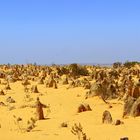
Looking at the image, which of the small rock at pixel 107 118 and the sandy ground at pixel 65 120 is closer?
the sandy ground at pixel 65 120

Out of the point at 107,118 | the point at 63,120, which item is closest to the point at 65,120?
the point at 63,120

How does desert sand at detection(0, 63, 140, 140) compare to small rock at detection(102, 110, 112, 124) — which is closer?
desert sand at detection(0, 63, 140, 140)

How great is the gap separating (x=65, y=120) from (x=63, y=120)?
88mm

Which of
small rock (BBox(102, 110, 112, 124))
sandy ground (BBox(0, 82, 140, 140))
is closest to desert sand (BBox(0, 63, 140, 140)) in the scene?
sandy ground (BBox(0, 82, 140, 140))

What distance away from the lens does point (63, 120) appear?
18.2 metres

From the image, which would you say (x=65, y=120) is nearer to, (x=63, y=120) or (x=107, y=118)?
(x=63, y=120)

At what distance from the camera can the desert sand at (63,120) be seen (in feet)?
49.6

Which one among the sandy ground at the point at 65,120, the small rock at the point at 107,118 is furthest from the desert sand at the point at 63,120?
the small rock at the point at 107,118

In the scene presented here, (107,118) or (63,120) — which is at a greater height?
(107,118)

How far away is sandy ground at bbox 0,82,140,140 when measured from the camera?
15062 mm

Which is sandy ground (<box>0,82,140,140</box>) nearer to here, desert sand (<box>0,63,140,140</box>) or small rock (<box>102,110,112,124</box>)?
desert sand (<box>0,63,140,140</box>)

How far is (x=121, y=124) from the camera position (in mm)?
16422

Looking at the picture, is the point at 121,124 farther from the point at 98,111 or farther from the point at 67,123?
the point at 98,111

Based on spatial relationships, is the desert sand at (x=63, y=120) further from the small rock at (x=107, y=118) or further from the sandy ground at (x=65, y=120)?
the small rock at (x=107, y=118)
